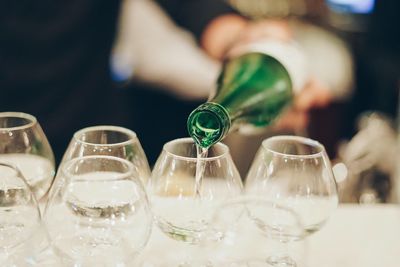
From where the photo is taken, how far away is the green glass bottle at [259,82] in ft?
3.71

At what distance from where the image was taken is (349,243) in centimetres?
102

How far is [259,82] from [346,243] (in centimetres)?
35

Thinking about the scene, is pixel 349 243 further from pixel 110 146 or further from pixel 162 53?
pixel 162 53

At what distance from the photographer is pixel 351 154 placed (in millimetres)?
1952

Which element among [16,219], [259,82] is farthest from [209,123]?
[259,82]

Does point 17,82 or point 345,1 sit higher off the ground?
point 345,1

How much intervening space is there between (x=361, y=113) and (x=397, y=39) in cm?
42

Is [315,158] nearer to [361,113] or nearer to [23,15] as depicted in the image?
[23,15]

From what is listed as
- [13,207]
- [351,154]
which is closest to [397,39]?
[351,154]

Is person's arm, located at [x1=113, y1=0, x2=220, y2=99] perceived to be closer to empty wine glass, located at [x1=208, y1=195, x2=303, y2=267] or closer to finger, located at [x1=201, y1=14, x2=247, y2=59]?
finger, located at [x1=201, y1=14, x2=247, y2=59]

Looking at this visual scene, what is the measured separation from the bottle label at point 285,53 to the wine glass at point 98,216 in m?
0.56

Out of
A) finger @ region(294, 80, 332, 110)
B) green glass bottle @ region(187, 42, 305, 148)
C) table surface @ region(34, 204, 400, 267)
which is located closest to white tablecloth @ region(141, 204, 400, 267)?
table surface @ region(34, 204, 400, 267)

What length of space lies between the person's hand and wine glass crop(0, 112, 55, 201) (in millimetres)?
485

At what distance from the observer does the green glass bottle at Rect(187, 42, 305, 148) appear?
1.13 m
